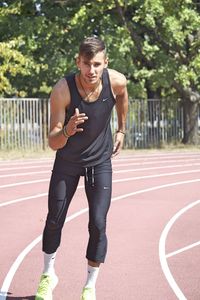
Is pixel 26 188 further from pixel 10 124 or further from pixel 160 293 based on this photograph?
pixel 10 124

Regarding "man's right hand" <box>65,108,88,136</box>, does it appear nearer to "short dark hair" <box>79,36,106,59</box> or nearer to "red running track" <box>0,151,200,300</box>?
"short dark hair" <box>79,36,106,59</box>

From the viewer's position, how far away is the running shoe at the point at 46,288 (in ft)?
16.4

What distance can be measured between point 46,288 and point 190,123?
23945mm

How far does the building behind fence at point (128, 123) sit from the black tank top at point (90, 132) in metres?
20.1

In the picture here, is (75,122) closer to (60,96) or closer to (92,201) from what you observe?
(60,96)

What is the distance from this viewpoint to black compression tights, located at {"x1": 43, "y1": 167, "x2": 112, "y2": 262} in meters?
5.00

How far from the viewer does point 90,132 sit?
16.0 ft

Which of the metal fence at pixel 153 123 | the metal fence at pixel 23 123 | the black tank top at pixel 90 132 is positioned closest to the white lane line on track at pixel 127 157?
the metal fence at pixel 23 123

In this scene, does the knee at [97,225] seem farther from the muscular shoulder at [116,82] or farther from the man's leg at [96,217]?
the muscular shoulder at [116,82]

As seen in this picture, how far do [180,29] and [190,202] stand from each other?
16059 mm

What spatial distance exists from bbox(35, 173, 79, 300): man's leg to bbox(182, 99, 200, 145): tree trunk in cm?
2347

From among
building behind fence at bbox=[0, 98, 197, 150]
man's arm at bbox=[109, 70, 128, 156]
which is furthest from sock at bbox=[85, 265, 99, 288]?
building behind fence at bbox=[0, 98, 197, 150]

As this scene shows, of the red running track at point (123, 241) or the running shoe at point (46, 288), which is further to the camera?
the red running track at point (123, 241)

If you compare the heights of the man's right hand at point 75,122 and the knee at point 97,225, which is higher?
the man's right hand at point 75,122
